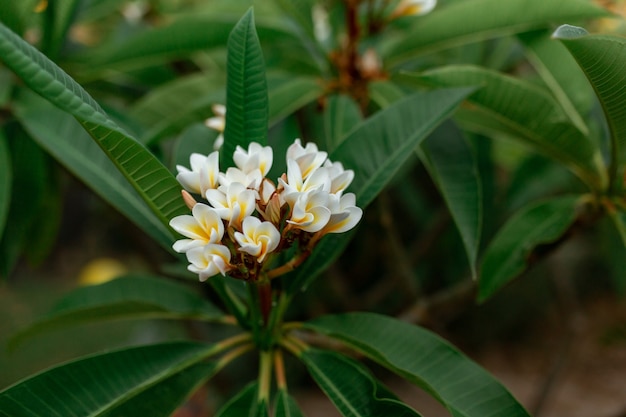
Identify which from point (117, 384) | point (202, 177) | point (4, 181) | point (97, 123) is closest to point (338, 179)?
point (202, 177)

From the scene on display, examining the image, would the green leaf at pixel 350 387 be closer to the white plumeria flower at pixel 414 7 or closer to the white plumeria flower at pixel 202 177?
the white plumeria flower at pixel 202 177

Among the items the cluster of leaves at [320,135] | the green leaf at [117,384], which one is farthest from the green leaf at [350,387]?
the green leaf at [117,384]

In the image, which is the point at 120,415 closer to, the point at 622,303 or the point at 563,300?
the point at 563,300

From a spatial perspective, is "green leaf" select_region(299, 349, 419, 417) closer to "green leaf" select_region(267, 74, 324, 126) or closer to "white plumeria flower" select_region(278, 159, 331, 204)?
"white plumeria flower" select_region(278, 159, 331, 204)

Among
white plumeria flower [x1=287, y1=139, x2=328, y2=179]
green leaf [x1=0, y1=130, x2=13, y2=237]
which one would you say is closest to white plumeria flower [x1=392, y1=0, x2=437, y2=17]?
white plumeria flower [x1=287, y1=139, x2=328, y2=179]

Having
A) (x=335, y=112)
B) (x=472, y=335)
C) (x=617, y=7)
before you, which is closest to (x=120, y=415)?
(x=335, y=112)

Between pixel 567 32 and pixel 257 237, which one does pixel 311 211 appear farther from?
pixel 567 32
